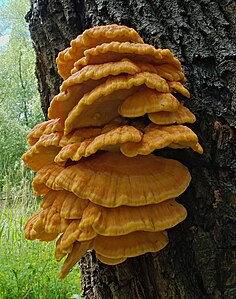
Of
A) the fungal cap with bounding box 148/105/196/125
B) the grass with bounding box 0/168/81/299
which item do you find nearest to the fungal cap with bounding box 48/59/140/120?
the fungal cap with bounding box 148/105/196/125

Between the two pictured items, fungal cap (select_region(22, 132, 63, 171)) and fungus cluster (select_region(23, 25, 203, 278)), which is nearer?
fungus cluster (select_region(23, 25, 203, 278))

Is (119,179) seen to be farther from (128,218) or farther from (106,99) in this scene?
(106,99)

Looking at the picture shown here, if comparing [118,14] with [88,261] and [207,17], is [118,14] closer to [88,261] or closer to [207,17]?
[207,17]

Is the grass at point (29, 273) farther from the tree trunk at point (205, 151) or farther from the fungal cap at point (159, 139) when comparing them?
the fungal cap at point (159, 139)

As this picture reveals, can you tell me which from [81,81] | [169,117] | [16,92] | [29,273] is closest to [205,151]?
[169,117]

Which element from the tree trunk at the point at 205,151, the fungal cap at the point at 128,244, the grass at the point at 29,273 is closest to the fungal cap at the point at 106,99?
the tree trunk at the point at 205,151

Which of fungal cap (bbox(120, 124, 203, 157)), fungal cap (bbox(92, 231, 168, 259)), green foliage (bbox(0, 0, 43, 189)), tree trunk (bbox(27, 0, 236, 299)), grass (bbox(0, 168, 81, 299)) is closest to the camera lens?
fungal cap (bbox(120, 124, 203, 157))

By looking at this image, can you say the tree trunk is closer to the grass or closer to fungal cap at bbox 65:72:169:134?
fungal cap at bbox 65:72:169:134
